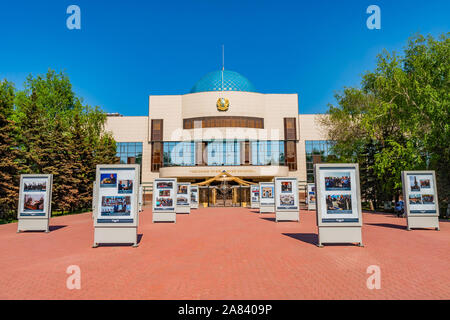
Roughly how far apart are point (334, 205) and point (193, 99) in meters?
45.8

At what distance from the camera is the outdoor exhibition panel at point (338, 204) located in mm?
9273

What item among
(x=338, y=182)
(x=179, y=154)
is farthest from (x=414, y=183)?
(x=179, y=154)

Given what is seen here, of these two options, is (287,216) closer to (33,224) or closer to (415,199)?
(415,199)

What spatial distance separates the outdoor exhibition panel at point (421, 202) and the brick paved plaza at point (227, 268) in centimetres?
251

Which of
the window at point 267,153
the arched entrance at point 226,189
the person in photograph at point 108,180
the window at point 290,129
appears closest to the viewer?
the person in photograph at point 108,180

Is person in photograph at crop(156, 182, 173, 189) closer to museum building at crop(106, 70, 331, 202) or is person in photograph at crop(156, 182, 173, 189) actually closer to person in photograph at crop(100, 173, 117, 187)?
person in photograph at crop(100, 173, 117, 187)

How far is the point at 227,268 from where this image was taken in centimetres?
652

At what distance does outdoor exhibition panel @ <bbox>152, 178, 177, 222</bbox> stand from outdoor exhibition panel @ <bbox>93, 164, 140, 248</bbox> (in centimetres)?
710

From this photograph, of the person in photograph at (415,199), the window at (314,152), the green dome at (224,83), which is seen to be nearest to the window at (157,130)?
the green dome at (224,83)

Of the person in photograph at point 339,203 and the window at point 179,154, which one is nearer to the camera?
the person in photograph at point 339,203

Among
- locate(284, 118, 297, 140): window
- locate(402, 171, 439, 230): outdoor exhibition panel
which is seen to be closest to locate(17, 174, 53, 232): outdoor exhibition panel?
locate(402, 171, 439, 230): outdoor exhibition panel

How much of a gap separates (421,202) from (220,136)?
3901 centimetres

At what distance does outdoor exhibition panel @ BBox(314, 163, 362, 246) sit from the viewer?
927 cm

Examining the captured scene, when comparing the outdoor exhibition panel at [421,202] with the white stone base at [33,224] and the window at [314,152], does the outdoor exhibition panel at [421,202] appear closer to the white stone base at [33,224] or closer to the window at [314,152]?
the white stone base at [33,224]
